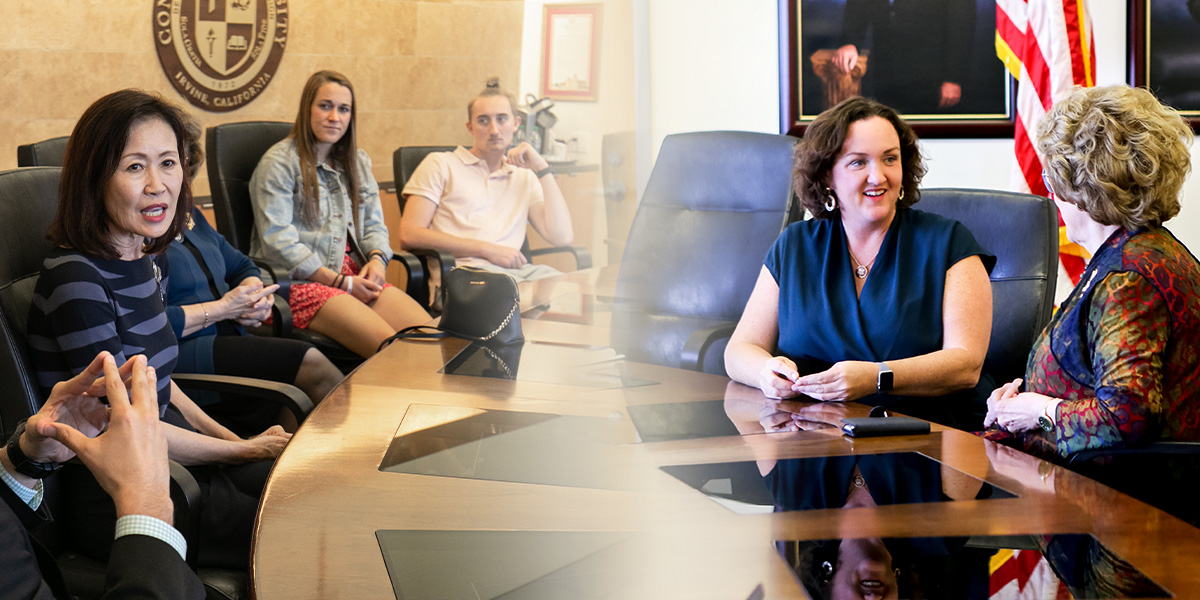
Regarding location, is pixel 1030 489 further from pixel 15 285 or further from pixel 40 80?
pixel 40 80

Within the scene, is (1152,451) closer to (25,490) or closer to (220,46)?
(25,490)

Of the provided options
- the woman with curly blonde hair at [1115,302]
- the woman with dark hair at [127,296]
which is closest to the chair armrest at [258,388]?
the woman with dark hair at [127,296]

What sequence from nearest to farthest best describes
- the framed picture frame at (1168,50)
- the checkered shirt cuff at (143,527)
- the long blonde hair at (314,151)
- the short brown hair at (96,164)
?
the checkered shirt cuff at (143,527) → the short brown hair at (96,164) → the framed picture frame at (1168,50) → the long blonde hair at (314,151)

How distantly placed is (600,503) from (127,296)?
106cm

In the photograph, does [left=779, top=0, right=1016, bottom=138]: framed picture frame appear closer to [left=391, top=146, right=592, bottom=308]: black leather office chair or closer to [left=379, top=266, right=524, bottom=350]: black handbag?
[left=391, top=146, right=592, bottom=308]: black leather office chair

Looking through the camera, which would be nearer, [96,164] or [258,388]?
[96,164]

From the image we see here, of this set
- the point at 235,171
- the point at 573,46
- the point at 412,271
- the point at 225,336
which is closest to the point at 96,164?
the point at 225,336

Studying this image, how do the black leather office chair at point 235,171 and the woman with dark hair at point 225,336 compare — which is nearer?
the woman with dark hair at point 225,336

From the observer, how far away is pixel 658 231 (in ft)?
8.48

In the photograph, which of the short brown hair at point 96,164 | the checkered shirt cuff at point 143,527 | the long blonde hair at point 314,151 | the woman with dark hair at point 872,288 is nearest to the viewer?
the checkered shirt cuff at point 143,527

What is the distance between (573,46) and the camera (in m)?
1.88

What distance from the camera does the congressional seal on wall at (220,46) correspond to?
383 centimetres

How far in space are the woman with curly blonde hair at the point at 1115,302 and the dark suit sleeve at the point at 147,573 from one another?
4.15 feet

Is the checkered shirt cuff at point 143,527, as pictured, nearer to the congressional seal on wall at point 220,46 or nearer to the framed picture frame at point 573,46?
the framed picture frame at point 573,46
